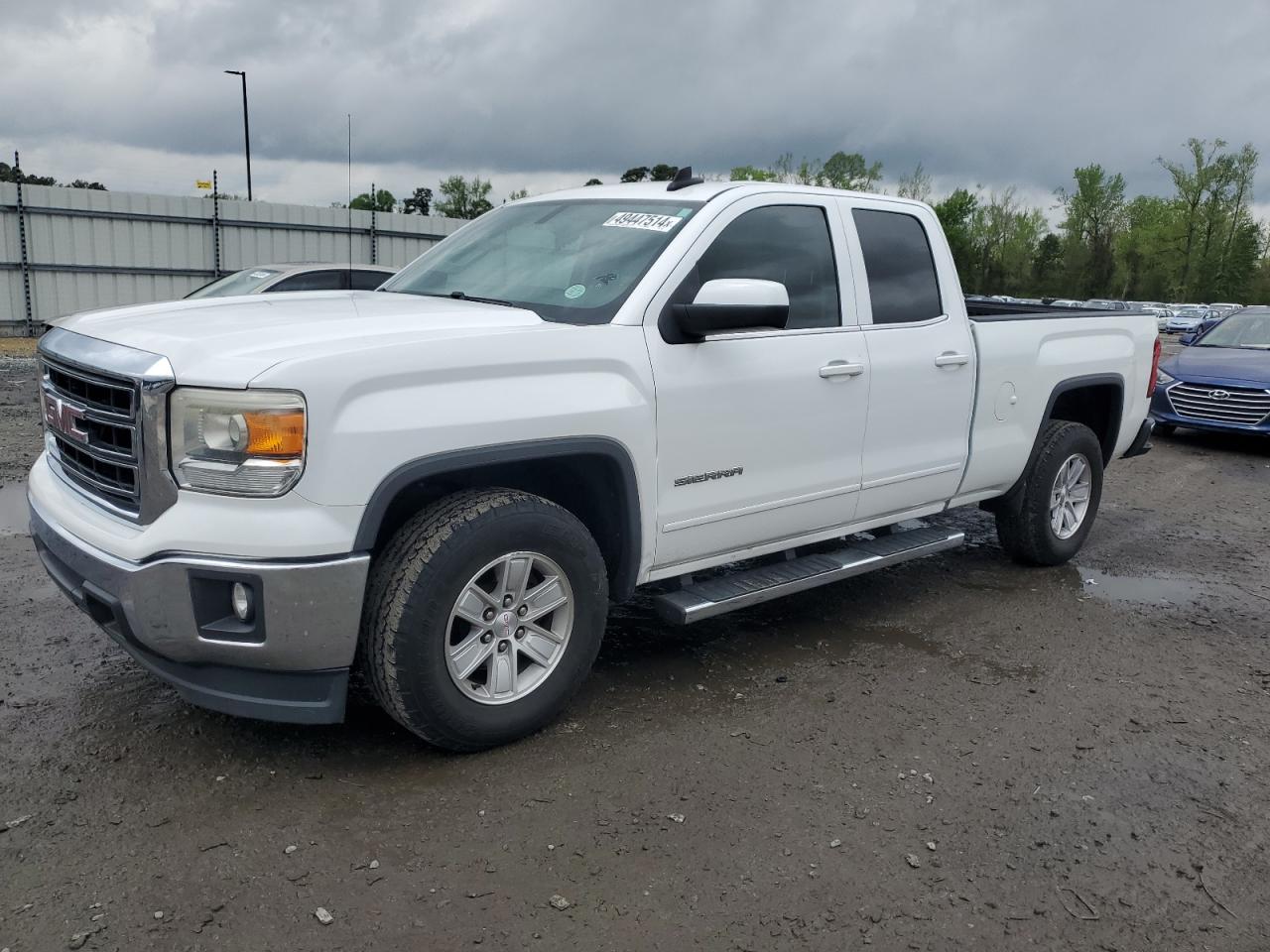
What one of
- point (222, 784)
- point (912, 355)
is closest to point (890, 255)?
point (912, 355)

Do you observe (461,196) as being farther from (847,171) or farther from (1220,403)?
(1220,403)

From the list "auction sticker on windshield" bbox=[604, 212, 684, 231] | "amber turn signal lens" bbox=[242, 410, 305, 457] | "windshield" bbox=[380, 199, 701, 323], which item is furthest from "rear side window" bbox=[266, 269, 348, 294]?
"amber turn signal lens" bbox=[242, 410, 305, 457]

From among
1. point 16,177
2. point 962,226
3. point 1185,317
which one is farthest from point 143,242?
point 962,226

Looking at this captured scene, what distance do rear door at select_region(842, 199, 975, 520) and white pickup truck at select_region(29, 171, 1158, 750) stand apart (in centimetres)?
2

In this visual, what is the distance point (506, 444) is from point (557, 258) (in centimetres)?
118

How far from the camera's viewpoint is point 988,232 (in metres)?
66.8

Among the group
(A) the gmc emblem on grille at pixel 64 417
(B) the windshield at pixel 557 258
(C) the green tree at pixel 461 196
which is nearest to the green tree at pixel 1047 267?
(C) the green tree at pixel 461 196

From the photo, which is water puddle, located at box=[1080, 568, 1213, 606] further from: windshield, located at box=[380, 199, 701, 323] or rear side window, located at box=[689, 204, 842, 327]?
windshield, located at box=[380, 199, 701, 323]

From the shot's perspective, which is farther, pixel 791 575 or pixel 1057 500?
pixel 1057 500

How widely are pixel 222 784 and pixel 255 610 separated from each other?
28.2 inches

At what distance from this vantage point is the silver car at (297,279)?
10703mm

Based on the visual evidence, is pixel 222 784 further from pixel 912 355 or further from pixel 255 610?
pixel 912 355

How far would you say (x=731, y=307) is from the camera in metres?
3.77

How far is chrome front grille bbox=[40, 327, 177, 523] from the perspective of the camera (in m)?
3.10
